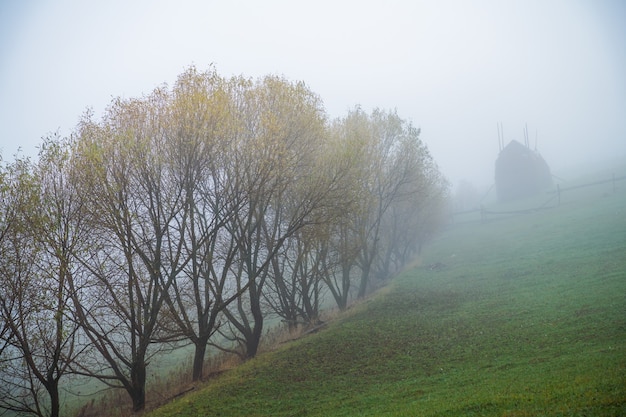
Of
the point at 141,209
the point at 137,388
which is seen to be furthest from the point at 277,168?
the point at 137,388

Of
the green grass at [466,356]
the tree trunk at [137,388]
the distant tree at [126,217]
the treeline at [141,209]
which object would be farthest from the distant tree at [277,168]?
the green grass at [466,356]

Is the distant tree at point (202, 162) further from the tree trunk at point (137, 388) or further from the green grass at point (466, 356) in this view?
the green grass at point (466, 356)

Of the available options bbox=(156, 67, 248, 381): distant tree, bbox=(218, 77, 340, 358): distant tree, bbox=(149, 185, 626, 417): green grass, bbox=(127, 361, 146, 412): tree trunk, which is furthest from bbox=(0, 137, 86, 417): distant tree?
bbox=(218, 77, 340, 358): distant tree

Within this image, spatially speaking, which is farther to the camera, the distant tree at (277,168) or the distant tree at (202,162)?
the distant tree at (277,168)

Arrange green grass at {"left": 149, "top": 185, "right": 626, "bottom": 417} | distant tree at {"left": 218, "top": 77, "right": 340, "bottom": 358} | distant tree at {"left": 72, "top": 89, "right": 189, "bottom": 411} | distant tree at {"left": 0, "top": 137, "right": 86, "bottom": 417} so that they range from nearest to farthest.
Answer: green grass at {"left": 149, "top": 185, "right": 626, "bottom": 417} < distant tree at {"left": 0, "top": 137, "right": 86, "bottom": 417} < distant tree at {"left": 72, "top": 89, "right": 189, "bottom": 411} < distant tree at {"left": 218, "top": 77, "right": 340, "bottom": 358}

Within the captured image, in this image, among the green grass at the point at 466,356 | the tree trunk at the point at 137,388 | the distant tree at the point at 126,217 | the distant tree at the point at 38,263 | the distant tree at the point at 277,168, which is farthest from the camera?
the distant tree at the point at 277,168

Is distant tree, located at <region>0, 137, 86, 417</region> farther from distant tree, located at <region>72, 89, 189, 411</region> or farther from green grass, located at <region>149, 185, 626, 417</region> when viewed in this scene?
green grass, located at <region>149, 185, 626, 417</region>

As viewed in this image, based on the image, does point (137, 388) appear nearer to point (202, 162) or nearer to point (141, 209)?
point (141, 209)

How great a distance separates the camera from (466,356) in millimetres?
19891

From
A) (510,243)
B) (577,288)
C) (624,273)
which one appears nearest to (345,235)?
(577,288)

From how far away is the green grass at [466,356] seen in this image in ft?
42.7

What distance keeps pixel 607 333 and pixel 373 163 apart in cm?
2476

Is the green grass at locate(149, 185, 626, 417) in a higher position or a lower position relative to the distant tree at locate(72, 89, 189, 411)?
lower

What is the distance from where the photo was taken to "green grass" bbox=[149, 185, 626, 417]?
13000mm
